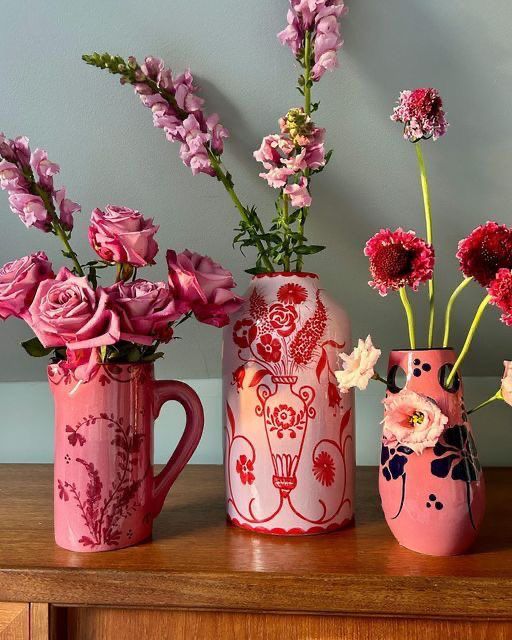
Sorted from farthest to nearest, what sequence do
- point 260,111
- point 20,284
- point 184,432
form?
1. point 260,111
2. point 184,432
3. point 20,284

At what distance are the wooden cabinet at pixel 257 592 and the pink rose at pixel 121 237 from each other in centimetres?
36

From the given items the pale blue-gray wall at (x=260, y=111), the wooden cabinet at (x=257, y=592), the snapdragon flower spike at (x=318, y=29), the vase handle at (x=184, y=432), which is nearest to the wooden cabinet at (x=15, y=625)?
the wooden cabinet at (x=257, y=592)

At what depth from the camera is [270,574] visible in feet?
2.23

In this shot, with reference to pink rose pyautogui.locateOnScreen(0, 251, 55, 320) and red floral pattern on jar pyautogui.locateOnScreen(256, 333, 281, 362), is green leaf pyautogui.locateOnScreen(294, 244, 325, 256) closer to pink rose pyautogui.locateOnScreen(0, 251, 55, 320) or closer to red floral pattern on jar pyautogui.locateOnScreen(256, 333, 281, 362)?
red floral pattern on jar pyautogui.locateOnScreen(256, 333, 281, 362)

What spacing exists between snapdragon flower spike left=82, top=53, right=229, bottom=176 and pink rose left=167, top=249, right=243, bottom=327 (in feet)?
0.54

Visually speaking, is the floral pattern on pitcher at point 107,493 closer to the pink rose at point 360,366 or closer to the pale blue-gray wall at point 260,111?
the pink rose at point 360,366

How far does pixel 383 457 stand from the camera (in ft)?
2.51

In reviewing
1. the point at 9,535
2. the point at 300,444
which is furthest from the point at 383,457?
the point at 9,535

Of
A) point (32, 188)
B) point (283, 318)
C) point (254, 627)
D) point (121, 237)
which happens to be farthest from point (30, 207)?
point (254, 627)

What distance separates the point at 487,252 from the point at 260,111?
0.45 meters

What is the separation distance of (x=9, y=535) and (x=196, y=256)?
0.45m

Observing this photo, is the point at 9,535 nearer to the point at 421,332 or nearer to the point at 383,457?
the point at 383,457

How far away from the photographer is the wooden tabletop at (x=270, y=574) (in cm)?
66

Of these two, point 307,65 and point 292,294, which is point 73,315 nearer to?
point 292,294
